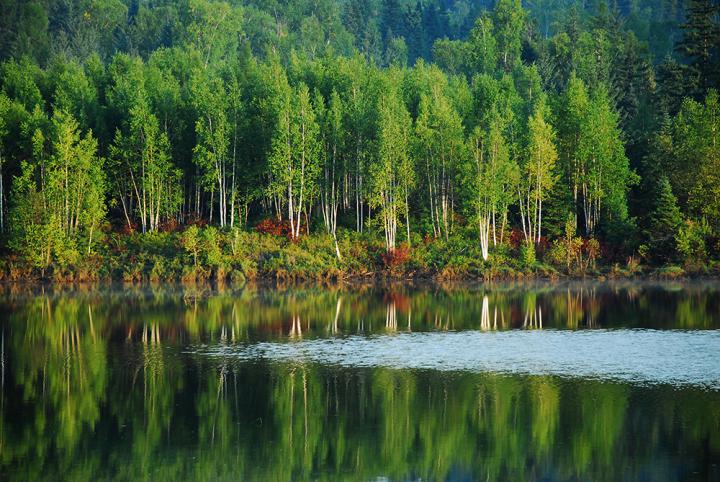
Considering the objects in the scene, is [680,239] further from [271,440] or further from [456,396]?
[271,440]

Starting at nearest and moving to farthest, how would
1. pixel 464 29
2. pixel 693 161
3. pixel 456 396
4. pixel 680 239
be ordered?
pixel 456 396 → pixel 680 239 → pixel 693 161 → pixel 464 29

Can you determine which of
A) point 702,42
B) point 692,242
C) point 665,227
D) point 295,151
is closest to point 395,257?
point 295,151

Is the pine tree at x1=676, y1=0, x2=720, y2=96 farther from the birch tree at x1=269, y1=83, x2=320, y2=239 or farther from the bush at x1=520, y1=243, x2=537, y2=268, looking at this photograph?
the birch tree at x1=269, y1=83, x2=320, y2=239

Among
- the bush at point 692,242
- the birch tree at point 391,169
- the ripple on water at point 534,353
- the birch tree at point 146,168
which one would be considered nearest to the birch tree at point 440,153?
the birch tree at point 391,169

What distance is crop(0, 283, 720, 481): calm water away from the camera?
2583cm

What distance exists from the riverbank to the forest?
6.3 inches

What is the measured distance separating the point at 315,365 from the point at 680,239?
3990 centimetres

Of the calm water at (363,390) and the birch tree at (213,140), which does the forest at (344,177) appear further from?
the calm water at (363,390)

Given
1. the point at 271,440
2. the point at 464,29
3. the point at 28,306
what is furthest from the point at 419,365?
the point at 464,29

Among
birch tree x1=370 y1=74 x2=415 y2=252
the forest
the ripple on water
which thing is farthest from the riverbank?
the ripple on water

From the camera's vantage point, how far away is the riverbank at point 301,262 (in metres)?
69.2

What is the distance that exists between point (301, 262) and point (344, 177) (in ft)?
43.5

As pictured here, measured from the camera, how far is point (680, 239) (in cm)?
6925

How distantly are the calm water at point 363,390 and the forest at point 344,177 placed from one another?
540 inches
